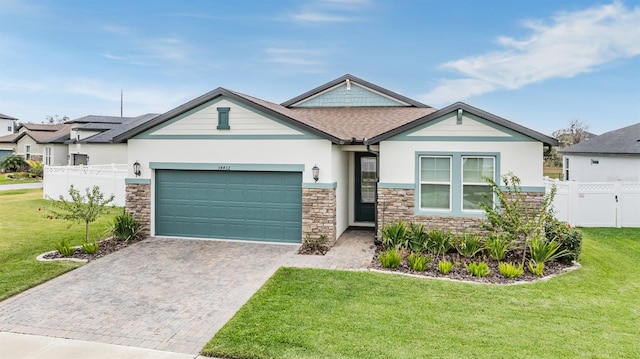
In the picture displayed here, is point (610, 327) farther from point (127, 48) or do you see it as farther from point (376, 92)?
point (127, 48)

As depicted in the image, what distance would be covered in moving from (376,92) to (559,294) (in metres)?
11.9

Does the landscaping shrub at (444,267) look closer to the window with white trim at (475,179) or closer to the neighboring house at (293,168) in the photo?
the neighboring house at (293,168)

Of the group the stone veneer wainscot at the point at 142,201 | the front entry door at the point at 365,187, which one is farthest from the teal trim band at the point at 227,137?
the front entry door at the point at 365,187

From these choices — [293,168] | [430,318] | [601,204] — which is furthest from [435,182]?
[601,204]

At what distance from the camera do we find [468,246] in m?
10.6

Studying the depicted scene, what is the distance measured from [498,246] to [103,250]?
1041cm

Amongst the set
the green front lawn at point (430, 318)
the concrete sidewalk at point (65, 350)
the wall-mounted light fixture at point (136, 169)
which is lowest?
the concrete sidewalk at point (65, 350)

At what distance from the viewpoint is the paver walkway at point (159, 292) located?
640 cm

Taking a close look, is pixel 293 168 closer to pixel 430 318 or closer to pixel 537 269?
pixel 430 318

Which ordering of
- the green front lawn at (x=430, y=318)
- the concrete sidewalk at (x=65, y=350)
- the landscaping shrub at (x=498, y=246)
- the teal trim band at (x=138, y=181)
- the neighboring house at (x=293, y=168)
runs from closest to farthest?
1. the concrete sidewalk at (x=65, y=350)
2. the green front lawn at (x=430, y=318)
3. the landscaping shrub at (x=498, y=246)
4. the neighboring house at (x=293, y=168)
5. the teal trim band at (x=138, y=181)

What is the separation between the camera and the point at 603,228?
48.1 ft

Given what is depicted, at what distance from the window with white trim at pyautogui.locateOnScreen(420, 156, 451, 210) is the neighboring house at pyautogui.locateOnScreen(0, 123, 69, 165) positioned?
36.0 m

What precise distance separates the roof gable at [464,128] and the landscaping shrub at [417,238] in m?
2.67

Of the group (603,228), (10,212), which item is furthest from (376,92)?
(10,212)
